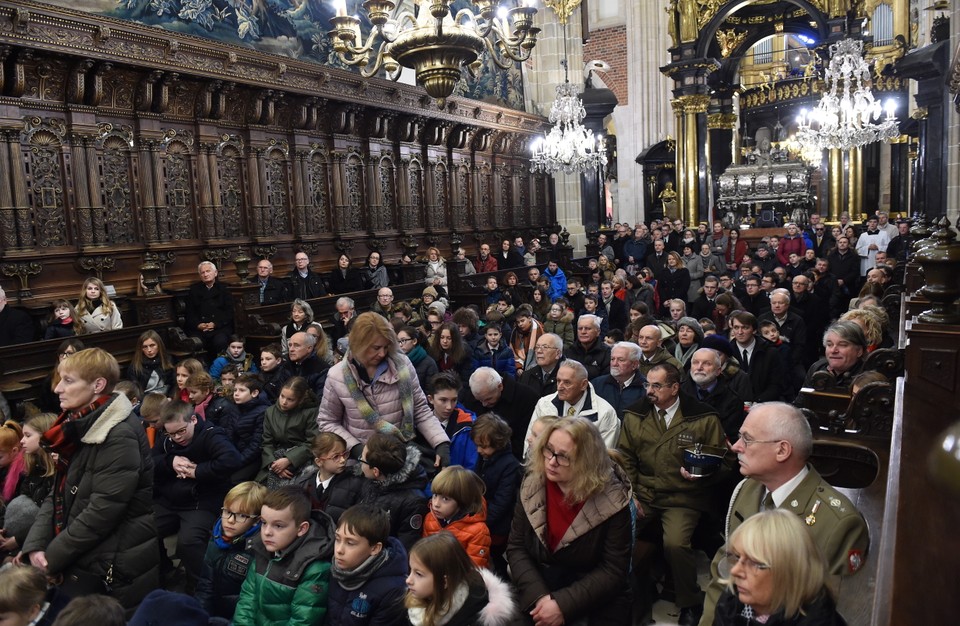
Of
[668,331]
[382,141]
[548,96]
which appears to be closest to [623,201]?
[548,96]

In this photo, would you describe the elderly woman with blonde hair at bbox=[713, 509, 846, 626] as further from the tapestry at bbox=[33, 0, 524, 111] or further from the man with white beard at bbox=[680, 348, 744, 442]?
the tapestry at bbox=[33, 0, 524, 111]

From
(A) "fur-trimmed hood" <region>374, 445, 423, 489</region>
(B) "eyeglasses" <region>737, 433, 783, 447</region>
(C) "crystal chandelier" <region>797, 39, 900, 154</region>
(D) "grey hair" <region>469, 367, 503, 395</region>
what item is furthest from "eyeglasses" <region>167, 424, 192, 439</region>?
(C) "crystal chandelier" <region>797, 39, 900, 154</region>

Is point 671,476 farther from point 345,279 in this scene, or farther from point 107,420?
point 345,279

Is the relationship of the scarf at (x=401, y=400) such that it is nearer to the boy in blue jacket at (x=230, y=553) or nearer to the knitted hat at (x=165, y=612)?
the boy in blue jacket at (x=230, y=553)

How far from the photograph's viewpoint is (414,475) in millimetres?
3492

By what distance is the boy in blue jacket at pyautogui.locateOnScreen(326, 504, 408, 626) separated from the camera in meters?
2.71

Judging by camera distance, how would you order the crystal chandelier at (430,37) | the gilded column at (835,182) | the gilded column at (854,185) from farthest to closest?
1. the gilded column at (835,182)
2. the gilded column at (854,185)
3. the crystal chandelier at (430,37)

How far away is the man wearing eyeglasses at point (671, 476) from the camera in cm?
364

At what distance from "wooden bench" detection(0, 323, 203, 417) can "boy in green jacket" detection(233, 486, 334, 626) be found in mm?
3964

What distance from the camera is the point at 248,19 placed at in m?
10.3

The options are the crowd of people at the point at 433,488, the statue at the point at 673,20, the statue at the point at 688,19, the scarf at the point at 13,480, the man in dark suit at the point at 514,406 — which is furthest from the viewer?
the statue at the point at 673,20

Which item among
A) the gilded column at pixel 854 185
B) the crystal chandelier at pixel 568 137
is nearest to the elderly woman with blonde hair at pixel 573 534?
the crystal chandelier at pixel 568 137

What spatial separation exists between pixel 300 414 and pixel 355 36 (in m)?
3.44

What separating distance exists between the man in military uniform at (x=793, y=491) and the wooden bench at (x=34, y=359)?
5661 millimetres
